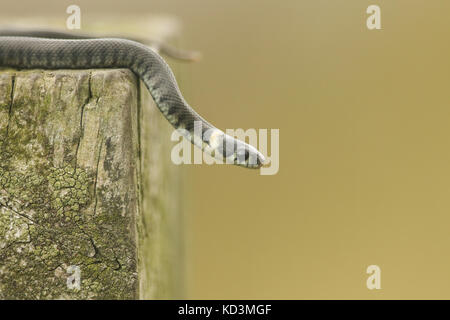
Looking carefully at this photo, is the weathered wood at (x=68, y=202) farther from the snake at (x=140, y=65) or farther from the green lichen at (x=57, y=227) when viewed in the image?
the snake at (x=140, y=65)

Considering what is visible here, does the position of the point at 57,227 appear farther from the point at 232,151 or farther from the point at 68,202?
the point at 232,151

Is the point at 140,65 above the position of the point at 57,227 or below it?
above

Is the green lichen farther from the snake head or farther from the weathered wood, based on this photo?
the snake head

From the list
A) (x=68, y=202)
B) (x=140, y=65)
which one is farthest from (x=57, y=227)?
(x=140, y=65)

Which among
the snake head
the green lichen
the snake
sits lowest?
the green lichen

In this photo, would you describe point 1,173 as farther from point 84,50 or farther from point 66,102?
point 84,50

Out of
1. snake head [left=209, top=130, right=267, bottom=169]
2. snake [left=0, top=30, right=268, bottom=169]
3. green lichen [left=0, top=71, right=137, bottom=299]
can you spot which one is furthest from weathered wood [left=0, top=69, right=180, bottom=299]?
snake head [left=209, top=130, right=267, bottom=169]

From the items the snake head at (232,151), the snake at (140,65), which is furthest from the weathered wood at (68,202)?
the snake head at (232,151)
